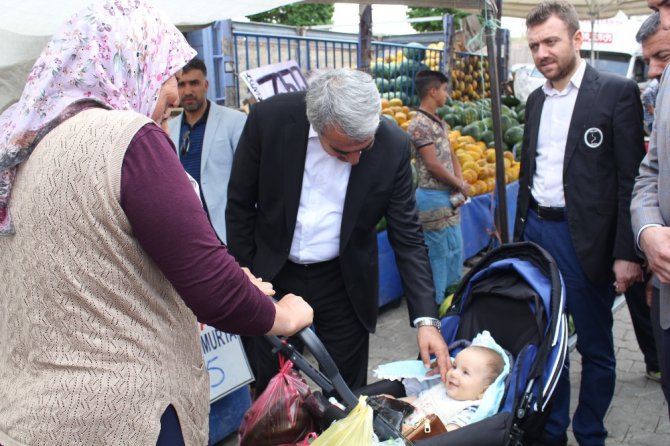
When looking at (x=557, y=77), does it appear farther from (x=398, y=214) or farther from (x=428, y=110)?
(x=428, y=110)

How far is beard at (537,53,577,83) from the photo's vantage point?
117 inches

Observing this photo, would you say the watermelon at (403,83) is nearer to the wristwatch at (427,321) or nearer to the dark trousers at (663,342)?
the wristwatch at (427,321)

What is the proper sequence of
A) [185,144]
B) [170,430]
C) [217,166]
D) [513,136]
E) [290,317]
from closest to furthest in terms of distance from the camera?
[170,430]
[290,317]
[217,166]
[185,144]
[513,136]

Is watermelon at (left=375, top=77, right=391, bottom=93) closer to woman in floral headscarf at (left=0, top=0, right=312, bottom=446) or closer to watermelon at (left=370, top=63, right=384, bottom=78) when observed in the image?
watermelon at (left=370, top=63, right=384, bottom=78)

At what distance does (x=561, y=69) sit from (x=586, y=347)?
1.38 m

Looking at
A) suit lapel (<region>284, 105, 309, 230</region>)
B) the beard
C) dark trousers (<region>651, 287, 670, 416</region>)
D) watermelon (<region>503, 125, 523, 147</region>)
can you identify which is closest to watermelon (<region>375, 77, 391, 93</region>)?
watermelon (<region>503, 125, 523, 147</region>)

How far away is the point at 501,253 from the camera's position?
281cm

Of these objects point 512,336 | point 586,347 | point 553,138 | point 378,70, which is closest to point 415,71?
point 378,70

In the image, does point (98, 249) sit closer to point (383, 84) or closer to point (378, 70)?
point (383, 84)

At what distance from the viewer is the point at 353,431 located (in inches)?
62.9

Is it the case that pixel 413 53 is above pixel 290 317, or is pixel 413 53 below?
above

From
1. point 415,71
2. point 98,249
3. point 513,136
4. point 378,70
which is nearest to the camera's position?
point 98,249

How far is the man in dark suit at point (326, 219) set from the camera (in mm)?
2432

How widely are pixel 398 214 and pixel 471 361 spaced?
0.65 meters
